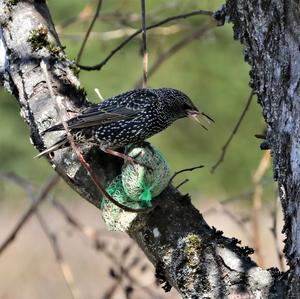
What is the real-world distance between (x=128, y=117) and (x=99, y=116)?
169 mm

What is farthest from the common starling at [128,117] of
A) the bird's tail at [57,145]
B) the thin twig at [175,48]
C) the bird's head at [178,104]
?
the thin twig at [175,48]

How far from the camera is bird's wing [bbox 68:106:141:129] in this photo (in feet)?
10.5

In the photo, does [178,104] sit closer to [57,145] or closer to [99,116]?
[99,116]

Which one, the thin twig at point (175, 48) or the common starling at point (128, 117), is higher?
the thin twig at point (175, 48)

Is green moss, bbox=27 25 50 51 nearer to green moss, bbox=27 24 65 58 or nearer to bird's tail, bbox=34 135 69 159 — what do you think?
green moss, bbox=27 24 65 58

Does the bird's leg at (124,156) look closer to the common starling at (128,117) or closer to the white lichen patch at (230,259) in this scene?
the common starling at (128,117)

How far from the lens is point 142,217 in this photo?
292cm

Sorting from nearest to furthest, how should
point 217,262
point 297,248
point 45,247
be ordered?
point 297,248, point 217,262, point 45,247

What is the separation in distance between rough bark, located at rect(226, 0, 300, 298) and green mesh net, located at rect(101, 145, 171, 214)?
1.71 ft

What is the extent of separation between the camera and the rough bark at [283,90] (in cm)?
245

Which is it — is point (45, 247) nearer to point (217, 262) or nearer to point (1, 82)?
point (1, 82)

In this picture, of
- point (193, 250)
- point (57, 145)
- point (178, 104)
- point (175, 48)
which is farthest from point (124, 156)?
point (175, 48)

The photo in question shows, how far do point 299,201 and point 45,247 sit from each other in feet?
21.4

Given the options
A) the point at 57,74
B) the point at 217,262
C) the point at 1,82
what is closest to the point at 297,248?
the point at 217,262
